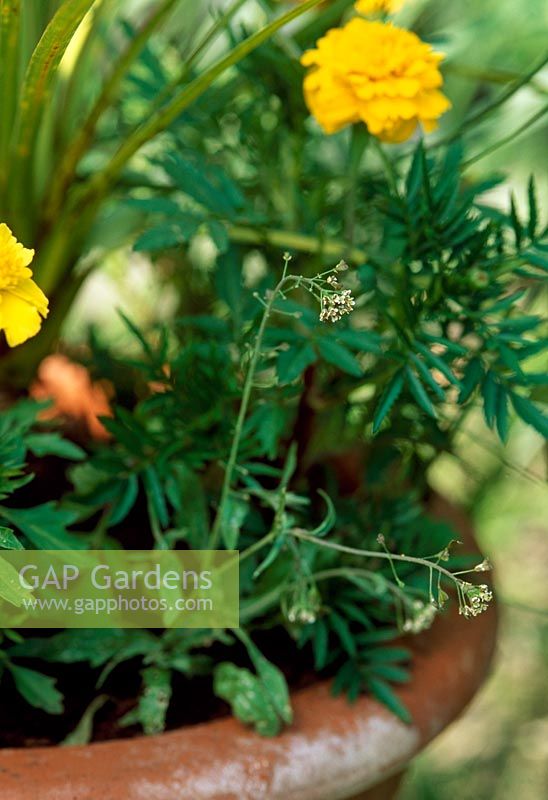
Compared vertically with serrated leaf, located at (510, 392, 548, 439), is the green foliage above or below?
below

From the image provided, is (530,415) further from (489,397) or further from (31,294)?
(31,294)

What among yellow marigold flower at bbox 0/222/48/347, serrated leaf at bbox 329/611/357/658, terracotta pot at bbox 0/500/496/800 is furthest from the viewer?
serrated leaf at bbox 329/611/357/658

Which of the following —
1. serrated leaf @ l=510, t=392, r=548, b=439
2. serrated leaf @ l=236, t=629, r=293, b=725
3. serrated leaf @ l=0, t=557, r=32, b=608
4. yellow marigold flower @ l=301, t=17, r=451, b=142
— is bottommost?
serrated leaf @ l=236, t=629, r=293, b=725

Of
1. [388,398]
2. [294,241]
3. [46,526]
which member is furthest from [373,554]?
[294,241]

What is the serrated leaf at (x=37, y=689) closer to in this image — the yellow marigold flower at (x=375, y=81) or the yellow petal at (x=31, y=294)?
the yellow petal at (x=31, y=294)

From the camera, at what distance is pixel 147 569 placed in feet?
2.32

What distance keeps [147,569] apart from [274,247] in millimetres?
280

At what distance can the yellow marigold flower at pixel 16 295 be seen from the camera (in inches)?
18.2

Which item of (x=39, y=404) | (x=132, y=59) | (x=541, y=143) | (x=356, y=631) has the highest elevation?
(x=132, y=59)

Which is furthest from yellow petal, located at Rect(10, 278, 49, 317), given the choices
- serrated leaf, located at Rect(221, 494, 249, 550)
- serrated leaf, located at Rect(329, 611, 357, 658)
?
serrated leaf, located at Rect(329, 611, 357, 658)

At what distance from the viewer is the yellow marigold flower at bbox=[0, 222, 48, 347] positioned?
0.46 m

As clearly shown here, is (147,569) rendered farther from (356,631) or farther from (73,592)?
(356,631)

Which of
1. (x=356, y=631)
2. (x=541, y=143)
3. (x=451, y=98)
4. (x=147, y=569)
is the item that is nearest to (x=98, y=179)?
(x=147, y=569)

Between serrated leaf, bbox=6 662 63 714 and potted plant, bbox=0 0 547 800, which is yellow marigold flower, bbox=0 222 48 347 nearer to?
potted plant, bbox=0 0 547 800
